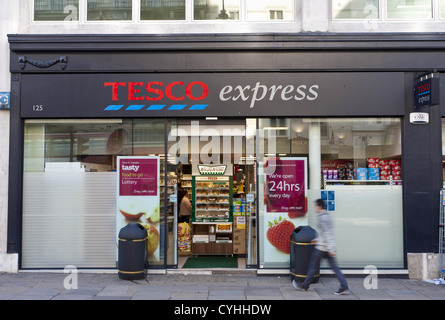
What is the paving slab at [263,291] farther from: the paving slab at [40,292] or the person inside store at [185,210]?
the person inside store at [185,210]

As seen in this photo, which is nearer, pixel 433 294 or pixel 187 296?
pixel 187 296

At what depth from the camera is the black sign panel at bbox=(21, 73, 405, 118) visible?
894 centimetres

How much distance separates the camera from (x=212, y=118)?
9273 millimetres

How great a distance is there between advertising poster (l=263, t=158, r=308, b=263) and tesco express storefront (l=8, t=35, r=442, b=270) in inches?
0.9

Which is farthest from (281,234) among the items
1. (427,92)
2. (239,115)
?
(427,92)

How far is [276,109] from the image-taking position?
899 cm

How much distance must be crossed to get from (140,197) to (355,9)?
6670 mm

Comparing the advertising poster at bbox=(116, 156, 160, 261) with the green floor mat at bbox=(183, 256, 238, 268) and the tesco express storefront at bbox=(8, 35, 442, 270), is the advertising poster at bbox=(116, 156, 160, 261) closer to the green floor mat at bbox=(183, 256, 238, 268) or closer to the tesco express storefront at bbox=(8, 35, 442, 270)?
the tesco express storefront at bbox=(8, 35, 442, 270)

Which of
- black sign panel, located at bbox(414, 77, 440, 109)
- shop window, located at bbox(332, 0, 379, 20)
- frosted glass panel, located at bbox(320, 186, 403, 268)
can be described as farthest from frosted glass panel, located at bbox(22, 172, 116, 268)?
black sign panel, located at bbox(414, 77, 440, 109)

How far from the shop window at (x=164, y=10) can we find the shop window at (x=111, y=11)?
359 mm

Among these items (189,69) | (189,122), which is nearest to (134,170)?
(189,122)

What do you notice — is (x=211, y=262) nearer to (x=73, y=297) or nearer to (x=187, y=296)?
(x=187, y=296)

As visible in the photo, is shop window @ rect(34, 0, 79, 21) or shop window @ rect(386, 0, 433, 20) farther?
shop window @ rect(34, 0, 79, 21)

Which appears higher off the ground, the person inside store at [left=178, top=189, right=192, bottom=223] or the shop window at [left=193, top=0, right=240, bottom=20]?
the shop window at [left=193, top=0, right=240, bottom=20]
